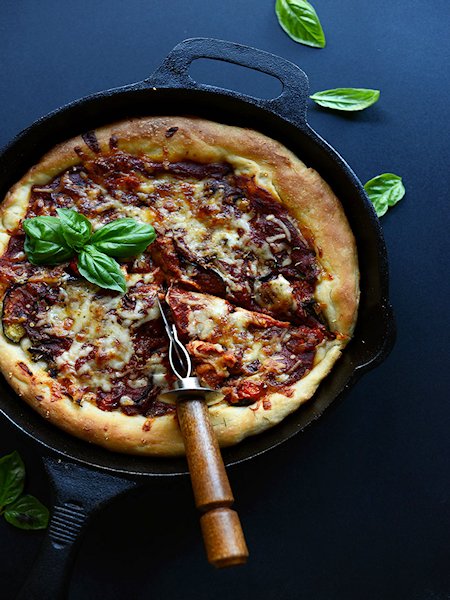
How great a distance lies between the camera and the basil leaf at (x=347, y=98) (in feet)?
13.9

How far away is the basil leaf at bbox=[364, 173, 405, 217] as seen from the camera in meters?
4.18

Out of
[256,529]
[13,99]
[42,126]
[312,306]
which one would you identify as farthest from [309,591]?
[13,99]

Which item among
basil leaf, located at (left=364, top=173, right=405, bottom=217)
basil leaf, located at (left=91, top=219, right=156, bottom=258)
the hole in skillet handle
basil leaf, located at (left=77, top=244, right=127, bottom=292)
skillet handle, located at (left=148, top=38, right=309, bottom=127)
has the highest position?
the hole in skillet handle

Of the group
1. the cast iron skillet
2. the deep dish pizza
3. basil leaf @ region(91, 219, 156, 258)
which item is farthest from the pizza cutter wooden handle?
basil leaf @ region(91, 219, 156, 258)

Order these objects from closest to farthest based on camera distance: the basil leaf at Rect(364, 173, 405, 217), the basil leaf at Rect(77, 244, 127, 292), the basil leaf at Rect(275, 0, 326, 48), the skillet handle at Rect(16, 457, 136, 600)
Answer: the skillet handle at Rect(16, 457, 136, 600), the basil leaf at Rect(77, 244, 127, 292), the basil leaf at Rect(364, 173, 405, 217), the basil leaf at Rect(275, 0, 326, 48)

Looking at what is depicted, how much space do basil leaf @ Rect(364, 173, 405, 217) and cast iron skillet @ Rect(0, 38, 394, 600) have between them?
338 millimetres

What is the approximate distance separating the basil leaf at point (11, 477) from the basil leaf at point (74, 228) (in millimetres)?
1192

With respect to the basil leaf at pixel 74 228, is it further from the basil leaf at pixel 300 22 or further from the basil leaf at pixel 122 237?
the basil leaf at pixel 300 22

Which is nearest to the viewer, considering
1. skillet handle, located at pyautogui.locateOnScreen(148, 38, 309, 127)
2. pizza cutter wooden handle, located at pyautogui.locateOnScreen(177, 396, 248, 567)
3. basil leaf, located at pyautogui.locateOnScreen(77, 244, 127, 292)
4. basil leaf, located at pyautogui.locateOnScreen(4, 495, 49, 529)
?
pizza cutter wooden handle, located at pyautogui.locateOnScreen(177, 396, 248, 567)

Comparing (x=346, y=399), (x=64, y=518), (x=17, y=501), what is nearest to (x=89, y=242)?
(x=64, y=518)

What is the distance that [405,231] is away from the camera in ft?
13.9

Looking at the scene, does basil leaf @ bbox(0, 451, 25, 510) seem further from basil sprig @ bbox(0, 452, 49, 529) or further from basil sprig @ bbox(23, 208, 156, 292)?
basil sprig @ bbox(23, 208, 156, 292)

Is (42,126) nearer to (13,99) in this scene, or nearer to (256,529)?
(13,99)

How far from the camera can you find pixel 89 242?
3682 millimetres
